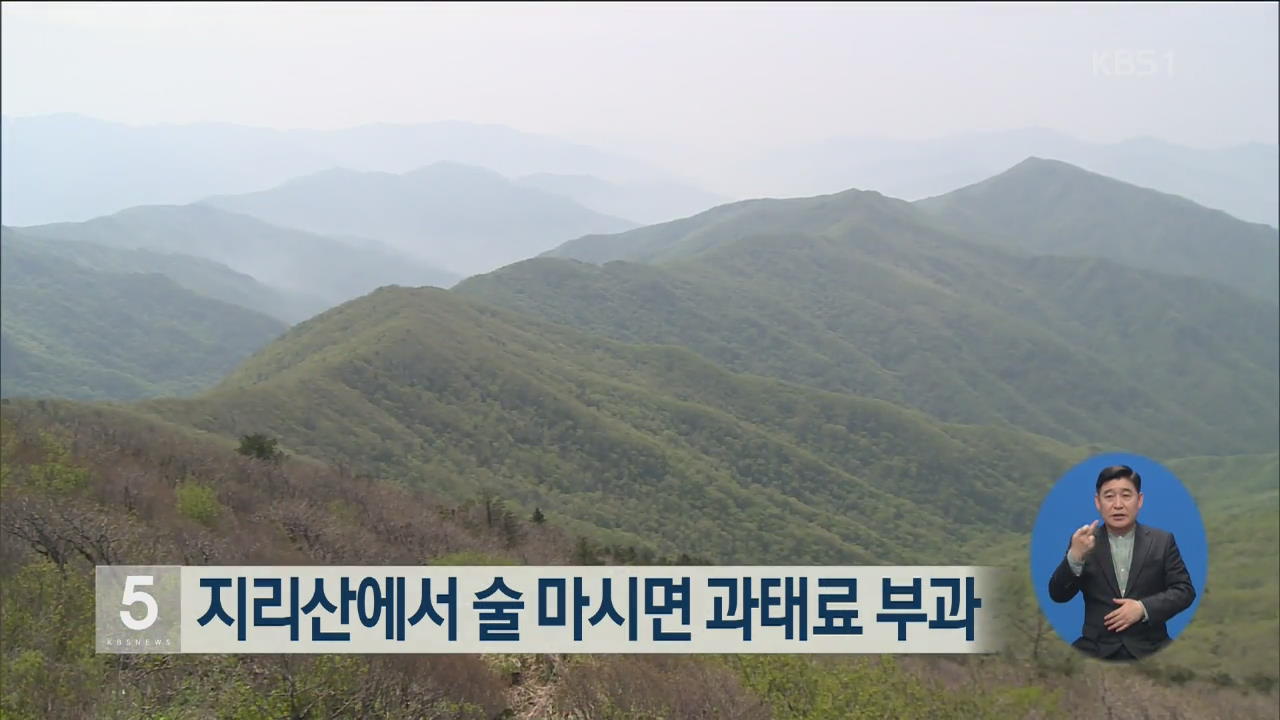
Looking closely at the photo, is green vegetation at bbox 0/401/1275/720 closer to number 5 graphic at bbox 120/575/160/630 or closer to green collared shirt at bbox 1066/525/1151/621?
number 5 graphic at bbox 120/575/160/630

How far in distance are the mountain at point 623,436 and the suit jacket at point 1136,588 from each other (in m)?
88.5

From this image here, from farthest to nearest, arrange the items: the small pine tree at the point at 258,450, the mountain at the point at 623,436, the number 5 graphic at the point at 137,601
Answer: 1. the mountain at the point at 623,436
2. the small pine tree at the point at 258,450
3. the number 5 graphic at the point at 137,601

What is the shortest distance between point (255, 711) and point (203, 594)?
2381 millimetres

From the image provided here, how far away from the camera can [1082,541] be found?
7746 millimetres

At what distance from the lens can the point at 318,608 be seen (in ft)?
37.6

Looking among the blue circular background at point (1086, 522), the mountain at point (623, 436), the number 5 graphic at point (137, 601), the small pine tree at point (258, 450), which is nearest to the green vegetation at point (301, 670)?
the number 5 graphic at point (137, 601)

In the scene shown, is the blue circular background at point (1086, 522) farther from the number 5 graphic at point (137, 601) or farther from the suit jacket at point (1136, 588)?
the number 5 graphic at point (137, 601)

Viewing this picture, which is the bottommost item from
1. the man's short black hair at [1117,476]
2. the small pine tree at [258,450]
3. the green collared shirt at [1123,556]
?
the green collared shirt at [1123,556]

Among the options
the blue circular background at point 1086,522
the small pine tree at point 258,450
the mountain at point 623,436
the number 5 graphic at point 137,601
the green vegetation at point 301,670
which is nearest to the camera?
the blue circular background at point 1086,522

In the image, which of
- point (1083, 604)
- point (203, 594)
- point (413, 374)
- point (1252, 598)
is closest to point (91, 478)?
point (203, 594)

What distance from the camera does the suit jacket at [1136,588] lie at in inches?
299

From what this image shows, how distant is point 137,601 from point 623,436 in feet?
379

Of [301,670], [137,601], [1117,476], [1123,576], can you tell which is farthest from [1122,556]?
[137,601]

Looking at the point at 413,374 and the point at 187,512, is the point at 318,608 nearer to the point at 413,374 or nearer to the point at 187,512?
the point at 187,512
